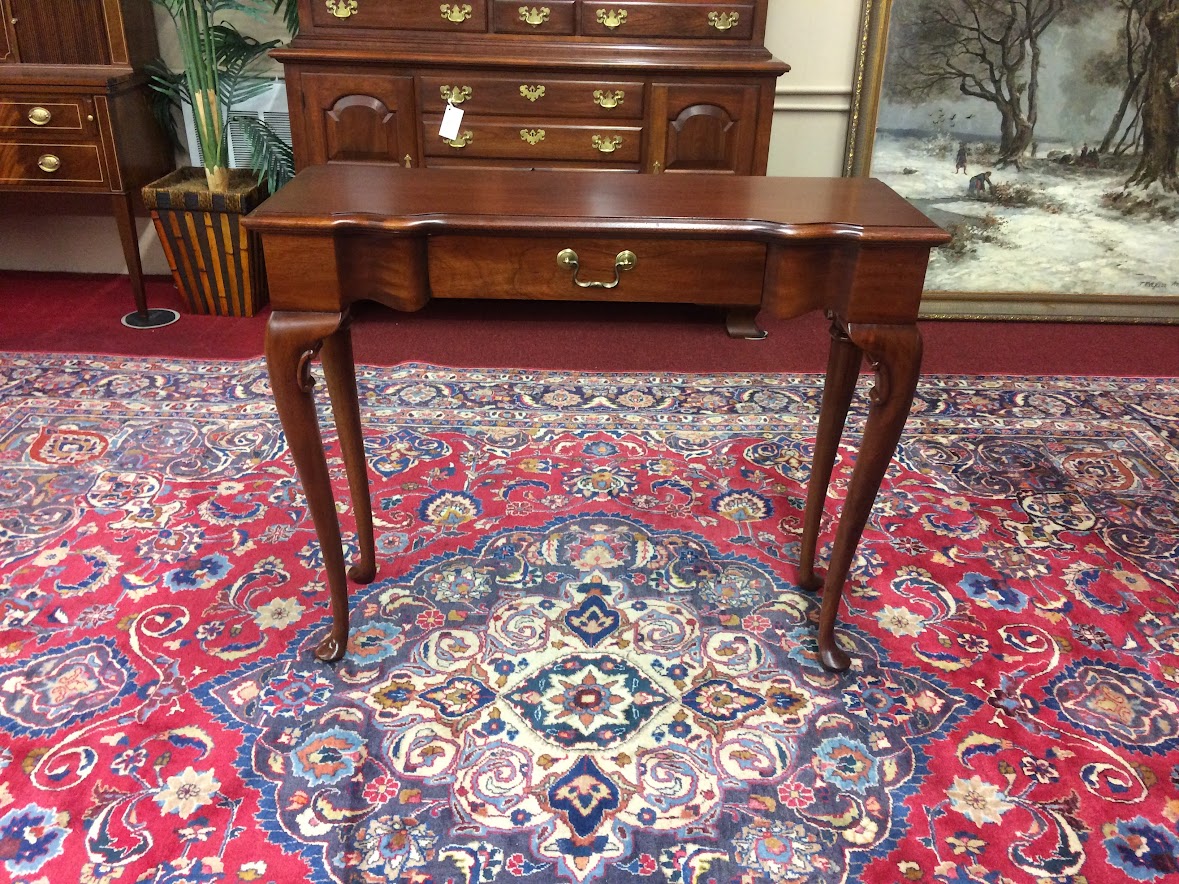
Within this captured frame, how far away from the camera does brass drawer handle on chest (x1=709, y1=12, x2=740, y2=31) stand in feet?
11.1

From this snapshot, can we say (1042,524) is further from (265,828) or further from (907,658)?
(265,828)

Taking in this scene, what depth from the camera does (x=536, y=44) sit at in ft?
11.3

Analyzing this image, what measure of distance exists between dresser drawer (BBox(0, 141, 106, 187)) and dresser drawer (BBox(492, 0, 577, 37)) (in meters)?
1.62

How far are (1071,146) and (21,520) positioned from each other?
3.98m

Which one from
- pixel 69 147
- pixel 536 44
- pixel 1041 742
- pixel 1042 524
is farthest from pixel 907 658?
pixel 69 147

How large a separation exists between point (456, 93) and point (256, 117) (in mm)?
987

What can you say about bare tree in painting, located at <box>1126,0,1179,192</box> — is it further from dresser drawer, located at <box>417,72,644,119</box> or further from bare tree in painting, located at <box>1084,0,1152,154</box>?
dresser drawer, located at <box>417,72,644,119</box>

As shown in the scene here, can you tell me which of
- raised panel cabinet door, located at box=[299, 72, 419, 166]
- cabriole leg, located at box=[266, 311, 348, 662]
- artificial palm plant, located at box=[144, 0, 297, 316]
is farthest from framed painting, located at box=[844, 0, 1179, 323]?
cabriole leg, located at box=[266, 311, 348, 662]

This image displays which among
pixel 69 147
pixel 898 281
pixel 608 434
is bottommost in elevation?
pixel 608 434

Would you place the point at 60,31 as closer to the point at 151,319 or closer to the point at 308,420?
the point at 151,319

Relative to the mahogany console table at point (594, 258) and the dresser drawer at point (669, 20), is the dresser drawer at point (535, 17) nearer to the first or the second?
the dresser drawer at point (669, 20)

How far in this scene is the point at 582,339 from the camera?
3689mm

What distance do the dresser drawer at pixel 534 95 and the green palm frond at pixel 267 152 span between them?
0.68m

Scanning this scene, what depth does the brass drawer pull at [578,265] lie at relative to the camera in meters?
1.61
